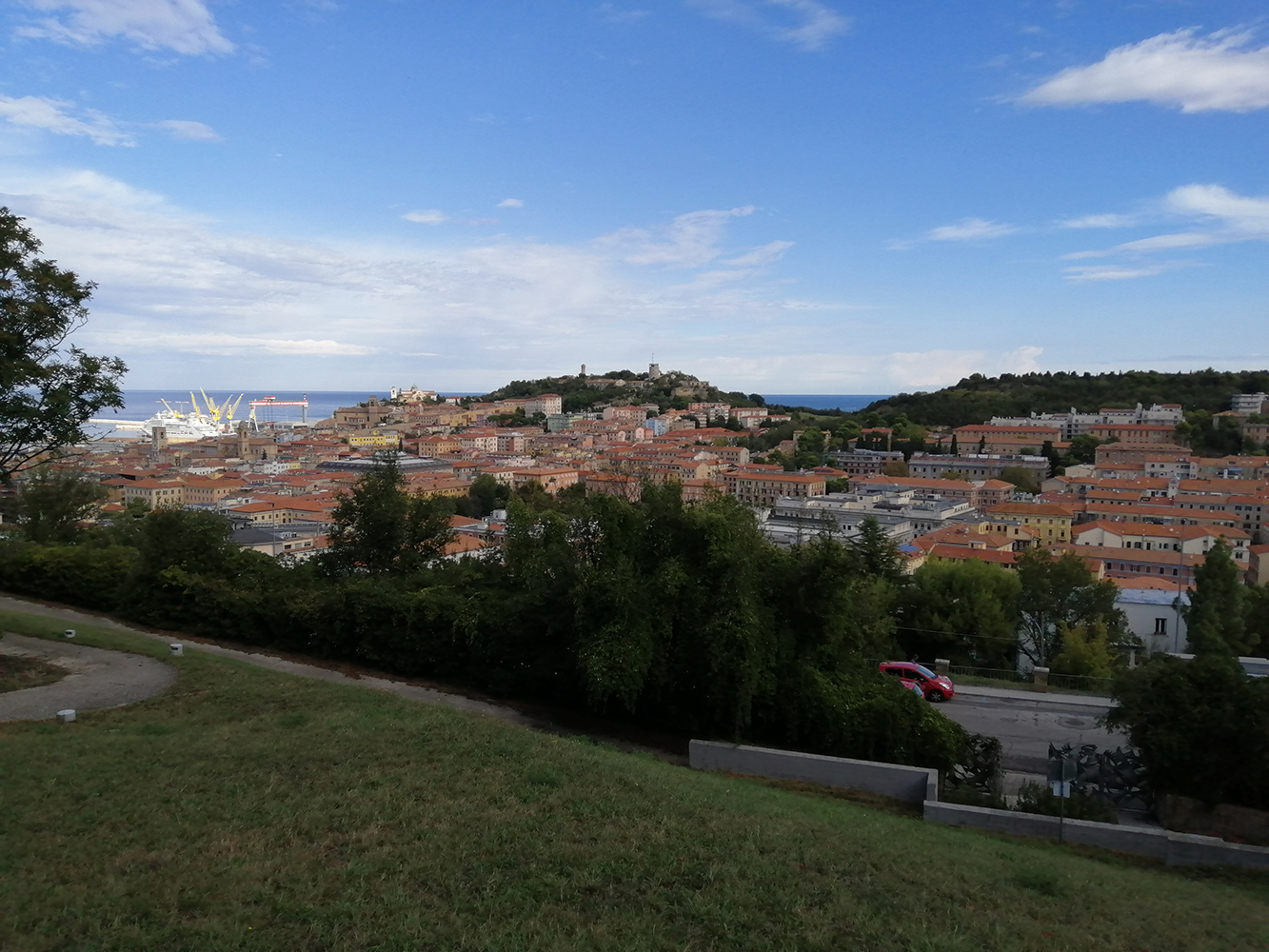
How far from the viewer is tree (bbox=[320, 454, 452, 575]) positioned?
44.5 feet

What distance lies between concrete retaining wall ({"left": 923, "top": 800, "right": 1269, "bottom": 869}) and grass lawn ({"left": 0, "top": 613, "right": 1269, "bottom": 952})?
22 cm

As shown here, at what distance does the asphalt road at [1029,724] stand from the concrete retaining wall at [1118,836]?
2679mm

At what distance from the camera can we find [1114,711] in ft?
29.0

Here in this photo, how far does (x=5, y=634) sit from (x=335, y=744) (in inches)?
248

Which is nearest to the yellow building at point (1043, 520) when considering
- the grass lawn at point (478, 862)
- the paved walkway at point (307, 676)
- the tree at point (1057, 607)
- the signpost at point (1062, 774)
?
the tree at point (1057, 607)

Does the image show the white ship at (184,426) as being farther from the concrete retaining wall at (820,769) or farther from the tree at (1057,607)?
the concrete retaining wall at (820,769)

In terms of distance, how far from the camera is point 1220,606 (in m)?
22.1

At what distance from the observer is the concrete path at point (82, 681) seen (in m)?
7.83

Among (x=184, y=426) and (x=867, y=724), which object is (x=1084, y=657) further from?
(x=184, y=426)

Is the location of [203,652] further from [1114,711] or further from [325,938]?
[1114,711]

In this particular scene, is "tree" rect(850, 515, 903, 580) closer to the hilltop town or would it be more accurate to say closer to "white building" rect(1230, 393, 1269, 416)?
the hilltop town

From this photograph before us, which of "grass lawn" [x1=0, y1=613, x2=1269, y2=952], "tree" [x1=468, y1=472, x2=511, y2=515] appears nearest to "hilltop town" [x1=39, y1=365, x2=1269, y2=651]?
"tree" [x1=468, y1=472, x2=511, y2=515]

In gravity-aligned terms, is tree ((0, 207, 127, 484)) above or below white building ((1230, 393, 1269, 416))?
below

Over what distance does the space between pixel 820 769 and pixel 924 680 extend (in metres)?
5.04
